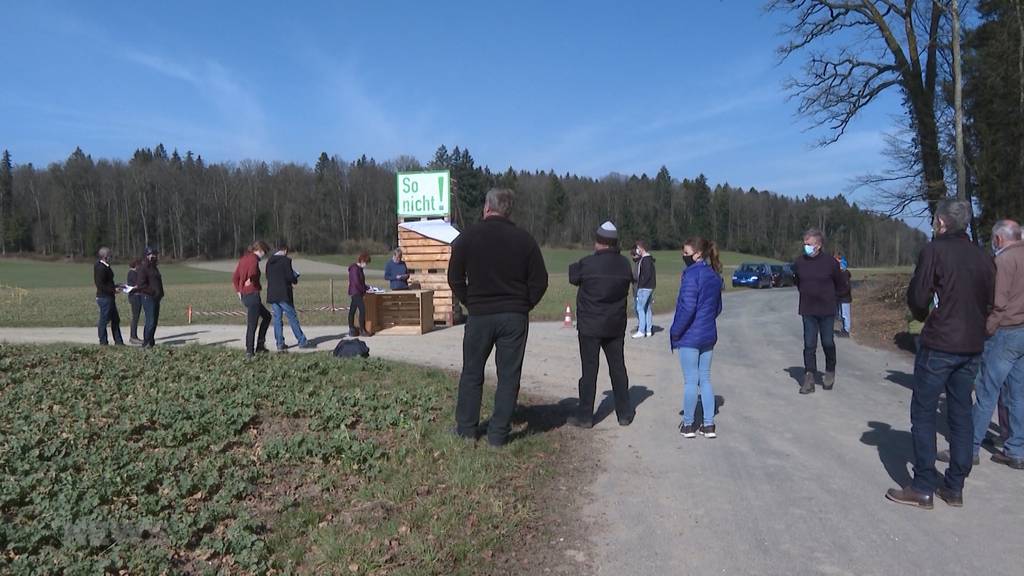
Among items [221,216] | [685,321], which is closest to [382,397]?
[685,321]

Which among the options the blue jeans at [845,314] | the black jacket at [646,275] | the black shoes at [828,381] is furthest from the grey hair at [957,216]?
the blue jeans at [845,314]

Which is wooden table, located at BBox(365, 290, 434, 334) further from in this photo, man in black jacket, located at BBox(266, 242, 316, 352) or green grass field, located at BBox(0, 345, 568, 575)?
green grass field, located at BBox(0, 345, 568, 575)

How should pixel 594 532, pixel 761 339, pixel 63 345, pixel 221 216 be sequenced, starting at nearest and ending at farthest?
pixel 594 532 < pixel 63 345 < pixel 761 339 < pixel 221 216

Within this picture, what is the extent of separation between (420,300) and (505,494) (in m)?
10.0

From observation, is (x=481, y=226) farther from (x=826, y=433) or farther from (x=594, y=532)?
(x=826, y=433)

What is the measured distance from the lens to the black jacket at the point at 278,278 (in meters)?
12.1

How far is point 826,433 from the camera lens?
22.0 feet

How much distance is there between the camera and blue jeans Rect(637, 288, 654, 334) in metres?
14.6

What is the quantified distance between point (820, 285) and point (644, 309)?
623 cm

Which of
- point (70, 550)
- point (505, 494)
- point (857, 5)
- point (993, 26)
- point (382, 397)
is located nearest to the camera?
point (70, 550)

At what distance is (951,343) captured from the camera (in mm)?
4738

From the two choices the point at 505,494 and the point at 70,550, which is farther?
the point at 505,494

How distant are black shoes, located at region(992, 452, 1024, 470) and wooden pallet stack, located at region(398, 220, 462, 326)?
11.3 metres

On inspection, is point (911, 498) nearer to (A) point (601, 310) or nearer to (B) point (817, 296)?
(A) point (601, 310)
